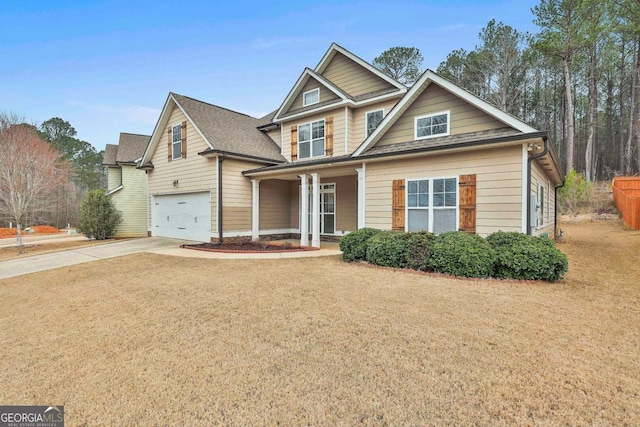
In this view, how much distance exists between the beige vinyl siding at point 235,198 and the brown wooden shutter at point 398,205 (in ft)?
21.8

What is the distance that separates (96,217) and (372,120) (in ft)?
49.3

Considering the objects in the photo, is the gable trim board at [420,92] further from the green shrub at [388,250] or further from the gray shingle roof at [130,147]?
the gray shingle roof at [130,147]

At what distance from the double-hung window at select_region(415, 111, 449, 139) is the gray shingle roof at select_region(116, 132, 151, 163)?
17792 millimetres

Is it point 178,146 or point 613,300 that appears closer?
point 613,300

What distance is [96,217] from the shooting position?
51.7 feet

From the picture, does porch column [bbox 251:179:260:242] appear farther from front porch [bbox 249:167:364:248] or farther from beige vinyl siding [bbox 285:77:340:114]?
beige vinyl siding [bbox 285:77:340:114]

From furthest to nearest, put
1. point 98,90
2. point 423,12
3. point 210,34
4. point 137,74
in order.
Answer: point 98,90, point 137,74, point 210,34, point 423,12

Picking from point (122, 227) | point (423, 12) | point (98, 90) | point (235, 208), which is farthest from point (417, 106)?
point (98, 90)

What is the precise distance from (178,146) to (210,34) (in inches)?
240

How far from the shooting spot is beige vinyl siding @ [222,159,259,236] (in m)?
12.3

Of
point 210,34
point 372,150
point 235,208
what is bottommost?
point 235,208

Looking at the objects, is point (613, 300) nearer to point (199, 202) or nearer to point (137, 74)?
point (199, 202)

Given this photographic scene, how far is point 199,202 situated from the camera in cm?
1316

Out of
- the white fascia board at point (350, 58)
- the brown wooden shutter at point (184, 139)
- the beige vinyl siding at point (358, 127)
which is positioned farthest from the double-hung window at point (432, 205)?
the brown wooden shutter at point (184, 139)
